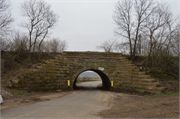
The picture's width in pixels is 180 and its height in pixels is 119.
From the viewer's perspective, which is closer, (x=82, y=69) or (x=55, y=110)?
(x=55, y=110)

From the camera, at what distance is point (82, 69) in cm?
1686

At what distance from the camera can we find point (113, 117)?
18.8 feet

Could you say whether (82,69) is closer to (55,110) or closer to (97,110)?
(97,110)

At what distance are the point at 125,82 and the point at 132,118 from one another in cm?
1093

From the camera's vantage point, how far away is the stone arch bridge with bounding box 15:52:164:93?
45.9 ft

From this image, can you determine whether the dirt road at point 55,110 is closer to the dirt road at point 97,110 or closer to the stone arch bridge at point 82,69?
the dirt road at point 97,110

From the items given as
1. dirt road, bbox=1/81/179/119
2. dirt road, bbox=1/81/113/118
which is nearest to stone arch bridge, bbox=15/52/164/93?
dirt road, bbox=1/81/179/119

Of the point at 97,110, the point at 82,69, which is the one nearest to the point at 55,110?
the point at 97,110

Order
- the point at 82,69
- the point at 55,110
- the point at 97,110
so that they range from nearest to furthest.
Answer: the point at 55,110, the point at 97,110, the point at 82,69

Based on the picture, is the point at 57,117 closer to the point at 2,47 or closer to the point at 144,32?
the point at 144,32

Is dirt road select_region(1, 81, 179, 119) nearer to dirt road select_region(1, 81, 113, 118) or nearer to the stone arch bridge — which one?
dirt road select_region(1, 81, 113, 118)

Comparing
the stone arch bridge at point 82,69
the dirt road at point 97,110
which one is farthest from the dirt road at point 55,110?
the stone arch bridge at point 82,69

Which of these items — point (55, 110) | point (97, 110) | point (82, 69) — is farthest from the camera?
point (82, 69)

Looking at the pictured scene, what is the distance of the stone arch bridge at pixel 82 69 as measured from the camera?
14.0 m
